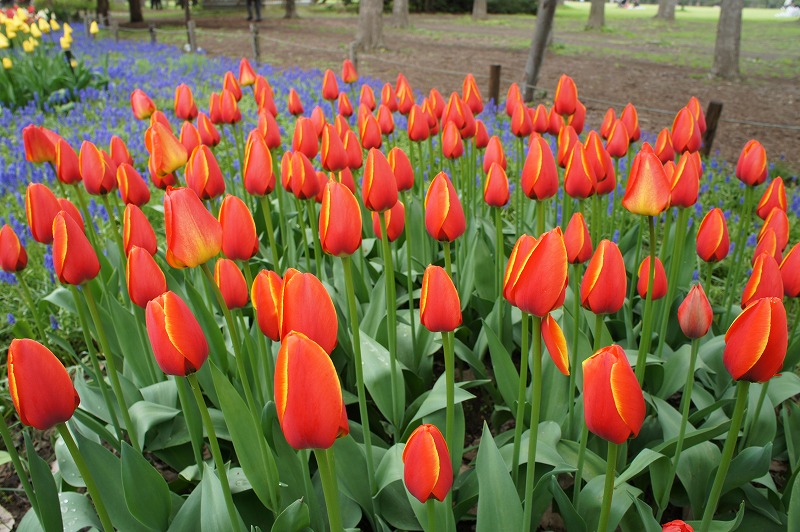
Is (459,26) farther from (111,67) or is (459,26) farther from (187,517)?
(187,517)

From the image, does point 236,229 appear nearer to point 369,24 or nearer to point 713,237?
point 713,237

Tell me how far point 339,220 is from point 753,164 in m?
1.69

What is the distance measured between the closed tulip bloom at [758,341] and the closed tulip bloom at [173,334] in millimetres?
968

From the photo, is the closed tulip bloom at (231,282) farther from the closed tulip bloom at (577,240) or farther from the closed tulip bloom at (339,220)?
the closed tulip bloom at (577,240)

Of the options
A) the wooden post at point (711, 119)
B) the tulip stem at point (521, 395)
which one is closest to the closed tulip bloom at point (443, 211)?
the tulip stem at point (521, 395)

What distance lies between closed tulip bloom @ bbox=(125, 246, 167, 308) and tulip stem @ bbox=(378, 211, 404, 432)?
576 mm

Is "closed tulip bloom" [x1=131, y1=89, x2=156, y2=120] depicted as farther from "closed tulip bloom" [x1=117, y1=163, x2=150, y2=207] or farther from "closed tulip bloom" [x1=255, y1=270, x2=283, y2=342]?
"closed tulip bloom" [x1=255, y1=270, x2=283, y2=342]

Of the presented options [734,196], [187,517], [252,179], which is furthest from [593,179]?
[734,196]

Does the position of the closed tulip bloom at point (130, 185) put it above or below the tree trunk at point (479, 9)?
below

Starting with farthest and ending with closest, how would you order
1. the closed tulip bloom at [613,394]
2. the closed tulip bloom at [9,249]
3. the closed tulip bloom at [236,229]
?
the closed tulip bloom at [9,249], the closed tulip bloom at [236,229], the closed tulip bloom at [613,394]

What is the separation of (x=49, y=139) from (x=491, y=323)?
70.3 inches

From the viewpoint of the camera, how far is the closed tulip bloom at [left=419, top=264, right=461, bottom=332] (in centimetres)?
136

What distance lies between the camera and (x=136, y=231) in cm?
176

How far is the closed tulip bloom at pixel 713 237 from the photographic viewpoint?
1.96 metres
